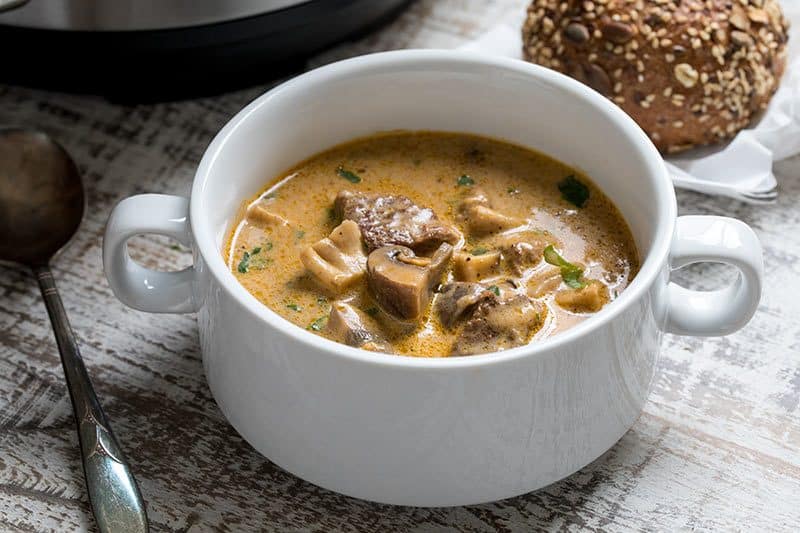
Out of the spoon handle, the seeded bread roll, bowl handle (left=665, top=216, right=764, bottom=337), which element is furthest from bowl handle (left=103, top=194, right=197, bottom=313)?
the seeded bread roll

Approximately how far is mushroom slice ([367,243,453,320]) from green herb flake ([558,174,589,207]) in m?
0.25

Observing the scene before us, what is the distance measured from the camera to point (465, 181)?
170 centimetres

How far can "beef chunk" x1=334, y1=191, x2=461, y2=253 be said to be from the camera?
1.54 m

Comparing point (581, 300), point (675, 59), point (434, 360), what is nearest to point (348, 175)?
point (581, 300)

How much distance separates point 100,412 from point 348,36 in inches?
39.6

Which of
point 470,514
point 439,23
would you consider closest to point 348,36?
point 439,23

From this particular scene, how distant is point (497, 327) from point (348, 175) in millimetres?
440

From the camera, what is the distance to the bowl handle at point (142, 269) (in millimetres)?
1443

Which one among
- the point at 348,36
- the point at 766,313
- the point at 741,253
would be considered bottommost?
the point at 766,313

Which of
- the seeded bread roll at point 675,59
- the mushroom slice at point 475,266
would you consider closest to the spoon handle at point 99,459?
the mushroom slice at point 475,266

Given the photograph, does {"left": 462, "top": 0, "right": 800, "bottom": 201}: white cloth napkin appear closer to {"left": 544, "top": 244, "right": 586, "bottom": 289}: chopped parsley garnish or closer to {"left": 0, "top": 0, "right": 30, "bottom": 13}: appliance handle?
{"left": 544, "top": 244, "right": 586, "bottom": 289}: chopped parsley garnish

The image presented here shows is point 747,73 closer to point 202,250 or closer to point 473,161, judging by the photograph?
point 473,161

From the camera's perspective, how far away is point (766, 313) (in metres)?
1.76

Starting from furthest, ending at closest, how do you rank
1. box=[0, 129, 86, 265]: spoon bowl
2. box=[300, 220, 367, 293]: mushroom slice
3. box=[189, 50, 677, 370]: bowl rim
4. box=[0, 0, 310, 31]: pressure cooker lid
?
box=[0, 0, 310, 31]: pressure cooker lid < box=[0, 129, 86, 265]: spoon bowl < box=[300, 220, 367, 293]: mushroom slice < box=[189, 50, 677, 370]: bowl rim
